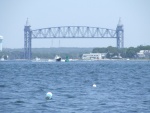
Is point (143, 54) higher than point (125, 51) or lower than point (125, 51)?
lower


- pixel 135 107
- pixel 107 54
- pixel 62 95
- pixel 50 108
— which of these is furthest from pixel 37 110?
pixel 107 54

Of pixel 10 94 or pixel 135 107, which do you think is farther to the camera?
pixel 10 94

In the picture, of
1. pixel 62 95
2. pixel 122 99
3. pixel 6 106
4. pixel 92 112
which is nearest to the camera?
pixel 92 112

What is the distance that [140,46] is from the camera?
655 feet

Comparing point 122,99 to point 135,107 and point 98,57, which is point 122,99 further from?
point 98,57

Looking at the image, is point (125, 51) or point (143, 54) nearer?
point (143, 54)

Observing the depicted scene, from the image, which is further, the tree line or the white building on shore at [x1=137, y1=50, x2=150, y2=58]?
the white building on shore at [x1=137, y1=50, x2=150, y2=58]

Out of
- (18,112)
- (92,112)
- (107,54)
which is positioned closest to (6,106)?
(18,112)

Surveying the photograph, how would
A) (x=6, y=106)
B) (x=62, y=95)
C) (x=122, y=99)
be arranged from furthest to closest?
(x=62, y=95), (x=122, y=99), (x=6, y=106)

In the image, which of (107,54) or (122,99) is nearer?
(122,99)

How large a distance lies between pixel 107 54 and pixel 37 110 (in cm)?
16718

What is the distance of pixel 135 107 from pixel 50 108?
358cm

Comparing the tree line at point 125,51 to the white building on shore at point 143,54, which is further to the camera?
the white building on shore at point 143,54

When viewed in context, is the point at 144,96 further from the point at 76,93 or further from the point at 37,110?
the point at 37,110
